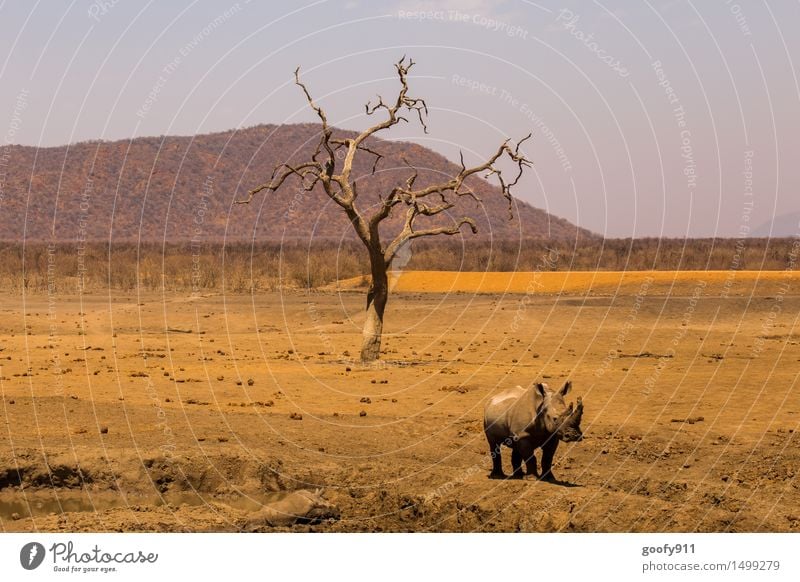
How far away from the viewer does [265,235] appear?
490 feet

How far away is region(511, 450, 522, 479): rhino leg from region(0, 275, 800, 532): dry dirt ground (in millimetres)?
438

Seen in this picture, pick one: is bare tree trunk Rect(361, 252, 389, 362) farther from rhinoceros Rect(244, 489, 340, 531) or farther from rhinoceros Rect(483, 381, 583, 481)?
rhinoceros Rect(244, 489, 340, 531)

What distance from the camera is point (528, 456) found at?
15.6 meters

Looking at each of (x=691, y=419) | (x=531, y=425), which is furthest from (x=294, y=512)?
(x=691, y=419)

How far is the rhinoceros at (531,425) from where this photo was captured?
48.5 ft

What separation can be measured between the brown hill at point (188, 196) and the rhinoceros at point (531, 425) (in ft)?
406

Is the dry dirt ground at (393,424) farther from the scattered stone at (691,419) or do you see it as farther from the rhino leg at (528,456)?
the rhino leg at (528,456)

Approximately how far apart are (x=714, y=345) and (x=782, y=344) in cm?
215

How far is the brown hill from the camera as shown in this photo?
150 meters

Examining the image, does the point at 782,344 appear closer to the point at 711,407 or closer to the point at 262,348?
the point at 711,407

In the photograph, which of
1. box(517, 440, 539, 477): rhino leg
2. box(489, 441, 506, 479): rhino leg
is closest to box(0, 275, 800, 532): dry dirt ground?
box(489, 441, 506, 479): rhino leg

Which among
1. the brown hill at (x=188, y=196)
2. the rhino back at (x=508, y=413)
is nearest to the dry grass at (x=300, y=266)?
the rhino back at (x=508, y=413)

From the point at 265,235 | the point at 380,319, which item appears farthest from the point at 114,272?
the point at 265,235

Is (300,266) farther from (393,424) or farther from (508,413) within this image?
(508,413)
